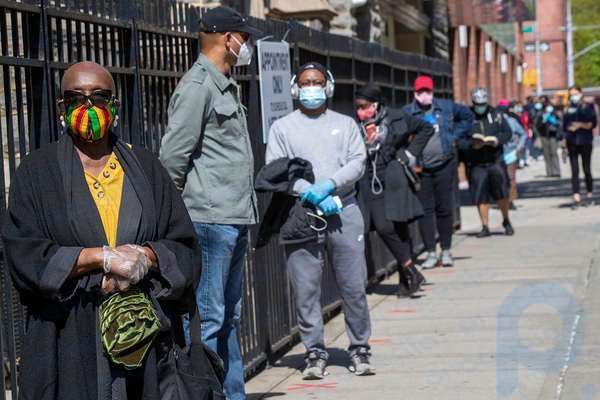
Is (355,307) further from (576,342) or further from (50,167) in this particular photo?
(50,167)

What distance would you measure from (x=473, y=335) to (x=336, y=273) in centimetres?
188

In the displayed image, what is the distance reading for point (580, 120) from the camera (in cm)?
2112

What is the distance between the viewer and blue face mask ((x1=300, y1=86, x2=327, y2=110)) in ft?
26.6

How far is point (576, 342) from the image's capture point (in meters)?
9.32

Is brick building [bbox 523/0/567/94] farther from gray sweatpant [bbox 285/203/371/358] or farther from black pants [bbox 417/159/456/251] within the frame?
gray sweatpant [bbox 285/203/371/358]

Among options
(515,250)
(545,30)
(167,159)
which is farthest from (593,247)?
(545,30)

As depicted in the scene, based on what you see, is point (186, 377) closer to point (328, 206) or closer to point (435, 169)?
point (328, 206)

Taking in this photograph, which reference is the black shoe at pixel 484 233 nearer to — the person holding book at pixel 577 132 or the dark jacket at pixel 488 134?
the dark jacket at pixel 488 134

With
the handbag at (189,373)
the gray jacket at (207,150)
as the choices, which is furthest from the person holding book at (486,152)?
the handbag at (189,373)

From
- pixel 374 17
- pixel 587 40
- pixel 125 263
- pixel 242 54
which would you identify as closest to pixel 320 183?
pixel 242 54

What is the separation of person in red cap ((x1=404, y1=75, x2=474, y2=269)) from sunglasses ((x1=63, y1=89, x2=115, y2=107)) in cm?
858

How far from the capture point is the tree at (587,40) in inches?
4928

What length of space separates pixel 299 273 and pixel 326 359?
58 centimetres

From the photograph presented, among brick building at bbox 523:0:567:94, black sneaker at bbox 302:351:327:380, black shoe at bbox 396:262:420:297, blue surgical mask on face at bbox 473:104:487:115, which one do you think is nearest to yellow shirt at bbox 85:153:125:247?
black sneaker at bbox 302:351:327:380
